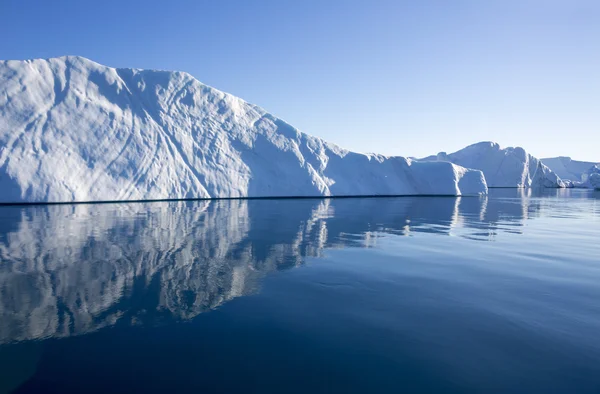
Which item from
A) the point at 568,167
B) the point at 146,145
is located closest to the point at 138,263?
the point at 146,145

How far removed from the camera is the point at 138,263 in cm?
678

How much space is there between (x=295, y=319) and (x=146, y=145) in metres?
25.2

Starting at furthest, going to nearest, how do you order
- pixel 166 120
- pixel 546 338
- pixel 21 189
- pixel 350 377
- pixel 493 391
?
pixel 166 120 → pixel 21 189 → pixel 546 338 → pixel 350 377 → pixel 493 391

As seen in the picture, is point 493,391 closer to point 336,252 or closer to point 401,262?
point 401,262

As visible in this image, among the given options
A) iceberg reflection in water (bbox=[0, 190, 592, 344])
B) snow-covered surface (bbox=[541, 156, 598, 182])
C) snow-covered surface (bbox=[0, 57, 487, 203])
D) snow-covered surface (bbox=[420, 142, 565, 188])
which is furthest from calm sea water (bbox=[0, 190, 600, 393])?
snow-covered surface (bbox=[541, 156, 598, 182])

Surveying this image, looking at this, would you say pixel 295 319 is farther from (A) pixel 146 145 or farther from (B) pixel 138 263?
(A) pixel 146 145

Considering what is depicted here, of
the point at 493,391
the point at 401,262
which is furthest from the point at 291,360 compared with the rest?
the point at 401,262

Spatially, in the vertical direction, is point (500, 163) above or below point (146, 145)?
above

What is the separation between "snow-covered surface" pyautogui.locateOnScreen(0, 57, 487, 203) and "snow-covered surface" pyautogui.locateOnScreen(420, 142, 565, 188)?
48528mm

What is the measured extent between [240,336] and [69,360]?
1.58m

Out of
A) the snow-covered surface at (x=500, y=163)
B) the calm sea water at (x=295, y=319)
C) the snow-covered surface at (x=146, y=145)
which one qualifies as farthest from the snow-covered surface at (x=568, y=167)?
the calm sea water at (x=295, y=319)

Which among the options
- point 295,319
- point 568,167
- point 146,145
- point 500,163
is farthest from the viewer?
point 568,167

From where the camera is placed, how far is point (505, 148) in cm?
7656

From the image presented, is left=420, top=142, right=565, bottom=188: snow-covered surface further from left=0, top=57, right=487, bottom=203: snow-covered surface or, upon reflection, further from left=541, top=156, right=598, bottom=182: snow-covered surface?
left=541, top=156, right=598, bottom=182: snow-covered surface
